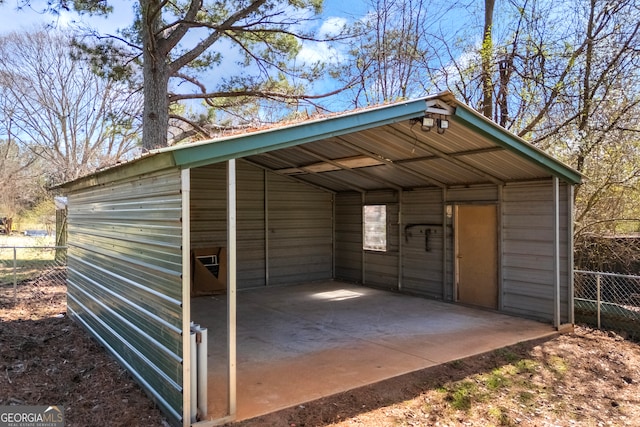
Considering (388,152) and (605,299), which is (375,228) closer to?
(388,152)

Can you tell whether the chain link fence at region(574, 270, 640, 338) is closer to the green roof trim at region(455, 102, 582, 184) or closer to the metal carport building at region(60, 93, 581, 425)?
the metal carport building at region(60, 93, 581, 425)

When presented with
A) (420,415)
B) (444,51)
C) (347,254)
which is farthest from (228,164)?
(444,51)

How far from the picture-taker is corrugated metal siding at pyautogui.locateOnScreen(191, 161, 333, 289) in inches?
335

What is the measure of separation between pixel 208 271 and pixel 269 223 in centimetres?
163

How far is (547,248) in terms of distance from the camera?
5.90 m

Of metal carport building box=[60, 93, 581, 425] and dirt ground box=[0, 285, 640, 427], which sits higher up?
metal carport building box=[60, 93, 581, 425]

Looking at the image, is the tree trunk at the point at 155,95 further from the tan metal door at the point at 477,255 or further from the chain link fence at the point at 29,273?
the tan metal door at the point at 477,255

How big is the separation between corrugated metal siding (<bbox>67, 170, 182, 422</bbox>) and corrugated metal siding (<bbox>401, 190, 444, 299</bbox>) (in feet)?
16.9

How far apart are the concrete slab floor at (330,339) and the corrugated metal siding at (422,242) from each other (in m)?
0.34

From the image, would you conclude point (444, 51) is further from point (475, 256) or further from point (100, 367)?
point (100, 367)

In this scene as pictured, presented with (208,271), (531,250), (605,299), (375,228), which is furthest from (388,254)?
(605,299)

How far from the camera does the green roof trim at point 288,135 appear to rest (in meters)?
2.92

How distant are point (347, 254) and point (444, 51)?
203 inches

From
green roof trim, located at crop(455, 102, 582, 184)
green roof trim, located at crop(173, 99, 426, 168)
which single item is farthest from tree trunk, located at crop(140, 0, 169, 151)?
green roof trim, located at crop(455, 102, 582, 184)
